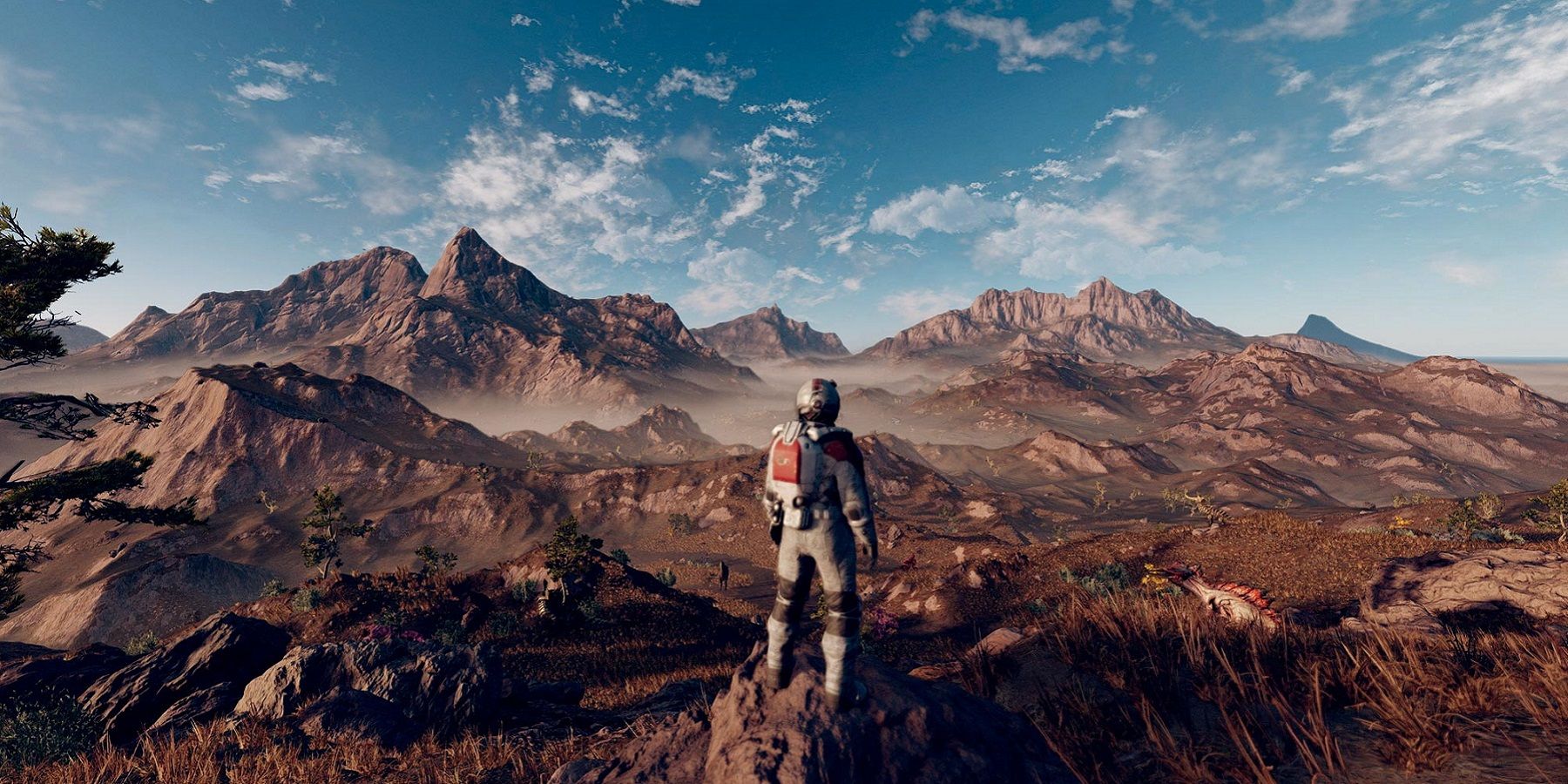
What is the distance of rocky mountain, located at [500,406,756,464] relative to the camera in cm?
13000

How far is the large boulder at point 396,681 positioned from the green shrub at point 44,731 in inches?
75.2

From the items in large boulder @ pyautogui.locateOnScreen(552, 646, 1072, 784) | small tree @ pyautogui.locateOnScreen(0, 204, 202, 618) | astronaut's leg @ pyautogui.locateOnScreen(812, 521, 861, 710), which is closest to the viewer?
large boulder @ pyautogui.locateOnScreen(552, 646, 1072, 784)

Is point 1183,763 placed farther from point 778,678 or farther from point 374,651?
point 374,651

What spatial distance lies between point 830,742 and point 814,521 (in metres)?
1.90

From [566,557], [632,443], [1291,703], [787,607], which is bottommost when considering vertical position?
[632,443]

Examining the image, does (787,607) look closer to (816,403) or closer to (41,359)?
(816,403)

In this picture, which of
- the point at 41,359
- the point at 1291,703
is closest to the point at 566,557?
the point at 41,359

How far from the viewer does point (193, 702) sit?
32.6ft

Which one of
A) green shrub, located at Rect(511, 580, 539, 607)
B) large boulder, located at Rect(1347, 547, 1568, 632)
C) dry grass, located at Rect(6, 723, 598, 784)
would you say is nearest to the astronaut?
dry grass, located at Rect(6, 723, 598, 784)

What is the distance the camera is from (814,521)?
217 inches

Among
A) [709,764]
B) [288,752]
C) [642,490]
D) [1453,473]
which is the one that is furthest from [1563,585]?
[1453,473]

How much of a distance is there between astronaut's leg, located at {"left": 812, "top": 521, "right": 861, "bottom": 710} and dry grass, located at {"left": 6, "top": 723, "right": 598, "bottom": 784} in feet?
10.6

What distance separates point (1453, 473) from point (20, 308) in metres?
180

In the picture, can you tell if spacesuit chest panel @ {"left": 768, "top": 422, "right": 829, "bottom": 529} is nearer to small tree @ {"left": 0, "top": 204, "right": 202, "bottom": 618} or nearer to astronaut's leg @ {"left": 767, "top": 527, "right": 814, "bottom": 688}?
astronaut's leg @ {"left": 767, "top": 527, "right": 814, "bottom": 688}
